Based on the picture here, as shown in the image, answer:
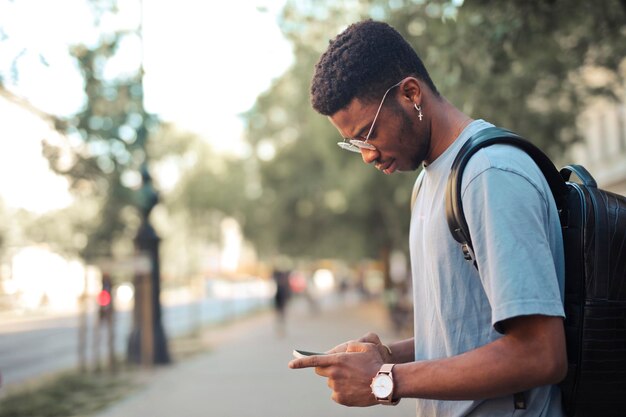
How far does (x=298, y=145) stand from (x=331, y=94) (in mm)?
21296

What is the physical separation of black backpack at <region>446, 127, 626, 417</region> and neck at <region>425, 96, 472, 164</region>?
0.21 meters

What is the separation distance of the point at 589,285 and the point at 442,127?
1.74 feet

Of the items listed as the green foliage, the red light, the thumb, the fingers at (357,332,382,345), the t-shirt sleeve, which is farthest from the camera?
the red light

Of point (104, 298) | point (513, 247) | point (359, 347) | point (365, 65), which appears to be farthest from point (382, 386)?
point (104, 298)

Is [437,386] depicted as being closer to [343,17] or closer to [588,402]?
[588,402]

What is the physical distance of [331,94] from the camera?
1812 mm

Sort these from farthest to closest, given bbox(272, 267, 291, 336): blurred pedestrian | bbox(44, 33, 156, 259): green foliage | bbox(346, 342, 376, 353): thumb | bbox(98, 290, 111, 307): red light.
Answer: bbox(272, 267, 291, 336): blurred pedestrian → bbox(98, 290, 111, 307): red light → bbox(44, 33, 156, 259): green foliage → bbox(346, 342, 376, 353): thumb

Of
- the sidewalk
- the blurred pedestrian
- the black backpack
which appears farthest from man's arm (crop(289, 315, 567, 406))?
the blurred pedestrian

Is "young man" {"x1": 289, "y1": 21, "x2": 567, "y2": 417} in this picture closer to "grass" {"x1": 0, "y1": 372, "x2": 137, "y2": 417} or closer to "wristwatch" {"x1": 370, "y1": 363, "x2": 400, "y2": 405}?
"wristwatch" {"x1": 370, "y1": 363, "x2": 400, "y2": 405}

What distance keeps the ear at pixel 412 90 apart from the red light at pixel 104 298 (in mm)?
11862

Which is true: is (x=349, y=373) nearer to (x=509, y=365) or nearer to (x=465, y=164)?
(x=509, y=365)

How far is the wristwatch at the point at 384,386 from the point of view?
1563 mm

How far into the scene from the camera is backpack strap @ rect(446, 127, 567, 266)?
1.53 meters

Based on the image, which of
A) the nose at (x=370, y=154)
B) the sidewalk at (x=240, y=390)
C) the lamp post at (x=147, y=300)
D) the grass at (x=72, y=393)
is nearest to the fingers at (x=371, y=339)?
the nose at (x=370, y=154)
